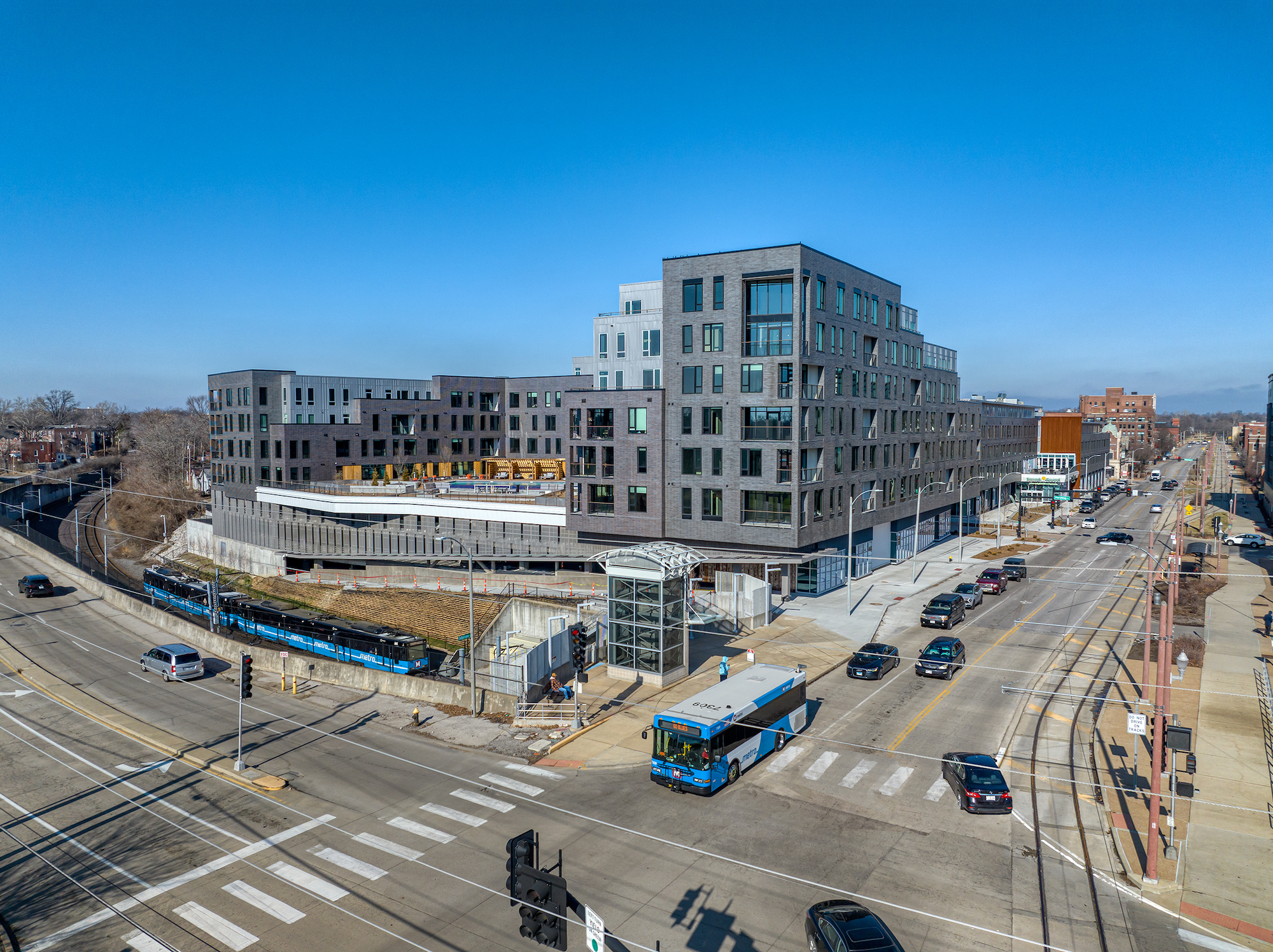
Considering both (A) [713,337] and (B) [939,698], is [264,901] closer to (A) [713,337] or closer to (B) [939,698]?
(B) [939,698]

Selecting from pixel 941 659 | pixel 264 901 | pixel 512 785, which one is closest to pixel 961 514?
pixel 941 659

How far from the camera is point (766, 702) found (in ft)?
90.1

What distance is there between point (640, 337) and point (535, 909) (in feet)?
186

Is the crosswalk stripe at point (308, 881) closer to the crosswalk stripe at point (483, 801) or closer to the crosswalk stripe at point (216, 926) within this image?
the crosswalk stripe at point (216, 926)

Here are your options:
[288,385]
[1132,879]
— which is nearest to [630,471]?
[1132,879]

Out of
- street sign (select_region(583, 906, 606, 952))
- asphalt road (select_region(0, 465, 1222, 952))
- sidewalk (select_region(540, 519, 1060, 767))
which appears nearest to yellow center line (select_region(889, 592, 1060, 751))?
asphalt road (select_region(0, 465, 1222, 952))

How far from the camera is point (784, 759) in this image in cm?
2841

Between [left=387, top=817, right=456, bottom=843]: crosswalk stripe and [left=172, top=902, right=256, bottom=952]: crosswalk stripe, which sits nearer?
[left=172, top=902, right=256, bottom=952]: crosswalk stripe

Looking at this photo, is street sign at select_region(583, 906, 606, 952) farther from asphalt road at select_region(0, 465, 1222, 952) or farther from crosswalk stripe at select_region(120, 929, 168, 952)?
crosswalk stripe at select_region(120, 929, 168, 952)

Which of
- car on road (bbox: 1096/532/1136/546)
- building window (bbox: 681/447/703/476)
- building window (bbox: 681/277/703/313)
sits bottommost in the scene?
car on road (bbox: 1096/532/1136/546)

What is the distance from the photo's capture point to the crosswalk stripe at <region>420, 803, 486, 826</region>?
23281 mm

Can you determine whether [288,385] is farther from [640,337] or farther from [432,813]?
[432,813]

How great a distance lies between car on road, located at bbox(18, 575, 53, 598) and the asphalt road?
109 ft

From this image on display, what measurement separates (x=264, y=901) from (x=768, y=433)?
41.1m
